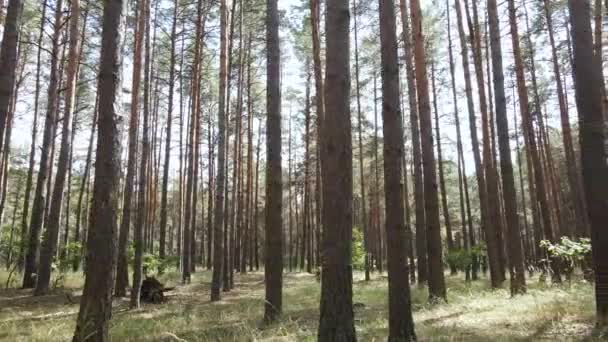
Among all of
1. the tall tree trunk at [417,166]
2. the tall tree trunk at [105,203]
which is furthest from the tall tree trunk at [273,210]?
the tall tree trunk at [417,166]

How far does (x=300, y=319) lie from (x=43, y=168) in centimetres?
839

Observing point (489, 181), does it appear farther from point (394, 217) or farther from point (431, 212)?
point (394, 217)

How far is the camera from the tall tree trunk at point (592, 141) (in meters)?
4.81

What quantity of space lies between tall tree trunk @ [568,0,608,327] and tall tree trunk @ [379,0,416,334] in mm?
2166

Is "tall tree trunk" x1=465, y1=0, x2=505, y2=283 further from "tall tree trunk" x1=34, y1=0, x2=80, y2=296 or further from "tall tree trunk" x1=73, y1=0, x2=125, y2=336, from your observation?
"tall tree trunk" x1=34, y1=0, x2=80, y2=296

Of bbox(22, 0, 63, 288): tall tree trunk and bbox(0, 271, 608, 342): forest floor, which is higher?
bbox(22, 0, 63, 288): tall tree trunk

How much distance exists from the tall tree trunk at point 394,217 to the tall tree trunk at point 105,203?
9.46 ft

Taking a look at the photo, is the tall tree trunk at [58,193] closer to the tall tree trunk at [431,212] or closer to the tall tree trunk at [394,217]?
the tall tree trunk at [431,212]

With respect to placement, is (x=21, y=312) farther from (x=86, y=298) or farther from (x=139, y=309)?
(x=86, y=298)

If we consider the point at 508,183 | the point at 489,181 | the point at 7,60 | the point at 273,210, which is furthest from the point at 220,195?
the point at 489,181

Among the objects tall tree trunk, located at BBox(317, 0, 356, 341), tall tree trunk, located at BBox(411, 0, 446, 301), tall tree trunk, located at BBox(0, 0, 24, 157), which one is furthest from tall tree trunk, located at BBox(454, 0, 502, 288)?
tall tree trunk, located at BBox(0, 0, 24, 157)

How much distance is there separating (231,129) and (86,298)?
18.1 metres

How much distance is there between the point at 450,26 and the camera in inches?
655

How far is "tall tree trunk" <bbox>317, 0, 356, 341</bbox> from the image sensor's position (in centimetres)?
386
